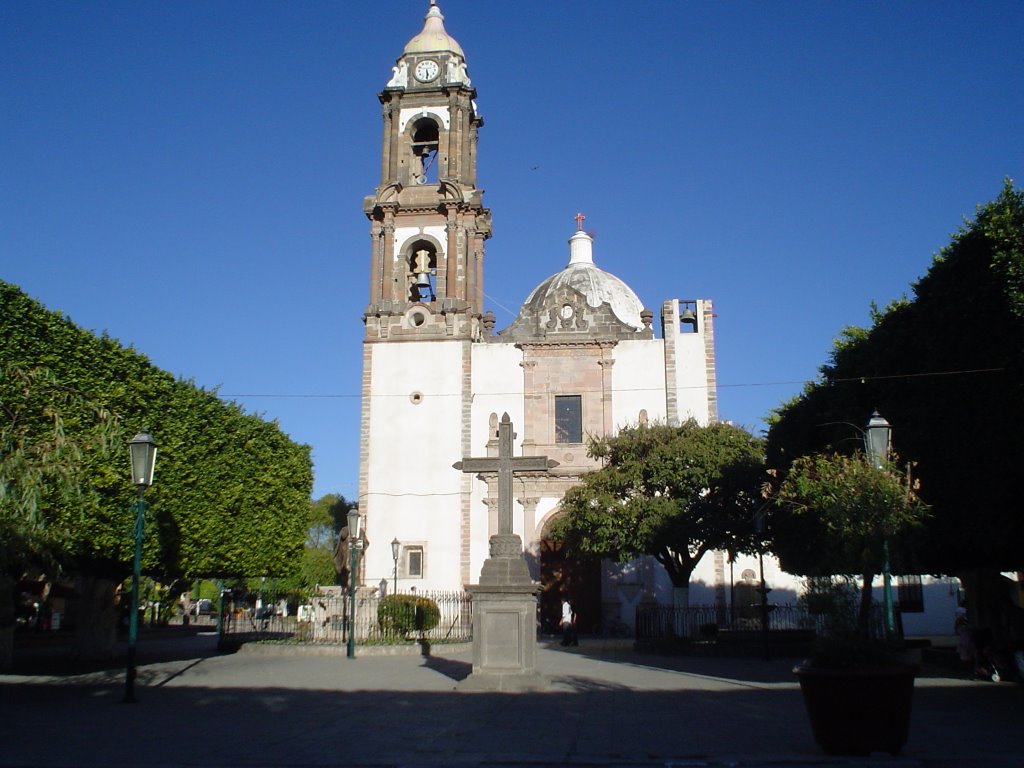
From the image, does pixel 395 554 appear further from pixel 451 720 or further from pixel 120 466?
pixel 451 720

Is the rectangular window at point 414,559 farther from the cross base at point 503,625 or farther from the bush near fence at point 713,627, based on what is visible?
the cross base at point 503,625

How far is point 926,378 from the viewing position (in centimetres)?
1800

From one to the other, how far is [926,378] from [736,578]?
18.2 m

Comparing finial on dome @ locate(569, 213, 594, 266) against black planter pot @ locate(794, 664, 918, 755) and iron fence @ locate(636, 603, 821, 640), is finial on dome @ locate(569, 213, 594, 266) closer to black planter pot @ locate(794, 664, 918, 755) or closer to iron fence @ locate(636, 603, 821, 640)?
iron fence @ locate(636, 603, 821, 640)

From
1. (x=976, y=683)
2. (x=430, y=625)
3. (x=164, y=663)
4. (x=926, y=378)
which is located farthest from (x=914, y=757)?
(x=430, y=625)

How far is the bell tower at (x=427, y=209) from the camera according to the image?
35.8 metres

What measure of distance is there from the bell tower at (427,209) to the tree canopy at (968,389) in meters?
18.5

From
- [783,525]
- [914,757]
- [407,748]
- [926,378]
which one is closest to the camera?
[914,757]

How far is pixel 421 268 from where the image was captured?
37.1m

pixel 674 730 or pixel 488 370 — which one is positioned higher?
pixel 488 370

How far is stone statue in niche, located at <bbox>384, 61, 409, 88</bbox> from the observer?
38344 millimetres

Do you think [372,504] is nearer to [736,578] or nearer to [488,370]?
[488,370]

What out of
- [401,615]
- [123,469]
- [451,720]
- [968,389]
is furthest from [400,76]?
[451,720]

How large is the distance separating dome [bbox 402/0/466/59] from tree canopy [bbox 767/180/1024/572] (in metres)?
24.7
